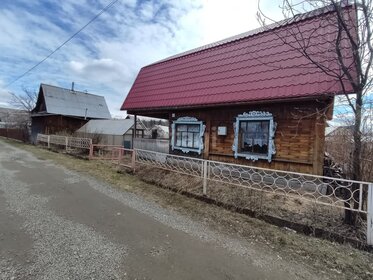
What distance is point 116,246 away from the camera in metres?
3.55

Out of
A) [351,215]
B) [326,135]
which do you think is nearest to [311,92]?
[326,135]

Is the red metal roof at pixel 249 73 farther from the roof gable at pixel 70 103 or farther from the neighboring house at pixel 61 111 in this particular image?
the roof gable at pixel 70 103

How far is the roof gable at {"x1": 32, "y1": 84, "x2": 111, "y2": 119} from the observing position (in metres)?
28.3

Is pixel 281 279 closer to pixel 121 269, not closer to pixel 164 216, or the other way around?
pixel 121 269

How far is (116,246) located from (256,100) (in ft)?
19.5

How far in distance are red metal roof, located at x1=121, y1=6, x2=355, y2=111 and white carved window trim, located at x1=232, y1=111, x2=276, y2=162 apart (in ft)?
1.96

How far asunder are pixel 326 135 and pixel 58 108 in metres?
28.6

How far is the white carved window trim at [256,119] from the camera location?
7.74 metres

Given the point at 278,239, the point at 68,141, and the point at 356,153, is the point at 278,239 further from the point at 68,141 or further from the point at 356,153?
the point at 68,141

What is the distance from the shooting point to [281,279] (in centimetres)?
295

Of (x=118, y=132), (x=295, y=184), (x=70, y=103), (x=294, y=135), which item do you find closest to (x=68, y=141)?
(x=118, y=132)

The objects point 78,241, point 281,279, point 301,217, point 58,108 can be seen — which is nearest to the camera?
point 281,279

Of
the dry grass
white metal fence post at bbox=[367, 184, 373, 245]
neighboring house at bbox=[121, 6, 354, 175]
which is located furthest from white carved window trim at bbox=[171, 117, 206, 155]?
white metal fence post at bbox=[367, 184, 373, 245]

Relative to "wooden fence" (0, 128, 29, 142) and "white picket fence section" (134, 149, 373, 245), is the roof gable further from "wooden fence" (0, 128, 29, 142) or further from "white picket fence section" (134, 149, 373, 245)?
"white picket fence section" (134, 149, 373, 245)
